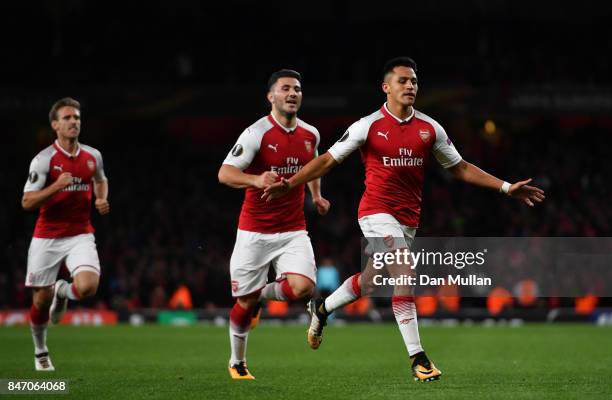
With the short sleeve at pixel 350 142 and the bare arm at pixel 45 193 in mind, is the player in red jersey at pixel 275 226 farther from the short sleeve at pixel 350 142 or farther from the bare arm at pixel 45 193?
→ the bare arm at pixel 45 193

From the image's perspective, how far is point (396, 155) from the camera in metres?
9.16

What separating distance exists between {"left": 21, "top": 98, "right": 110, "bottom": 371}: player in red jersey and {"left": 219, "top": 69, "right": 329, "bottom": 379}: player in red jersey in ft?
6.56

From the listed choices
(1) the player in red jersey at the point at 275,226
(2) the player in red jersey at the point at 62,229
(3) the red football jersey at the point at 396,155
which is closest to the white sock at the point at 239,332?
(1) the player in red jersey at the point at 275,226

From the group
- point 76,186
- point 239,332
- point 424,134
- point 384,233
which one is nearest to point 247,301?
point 239,332

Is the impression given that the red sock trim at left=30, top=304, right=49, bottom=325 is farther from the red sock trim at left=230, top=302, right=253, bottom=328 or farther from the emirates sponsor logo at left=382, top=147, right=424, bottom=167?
the emirates sponsor logo at left=382, top=147, right=424, bottom=167

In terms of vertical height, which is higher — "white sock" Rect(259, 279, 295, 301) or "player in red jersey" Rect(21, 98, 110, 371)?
"player in red jersey" Rect(21, 98, 110, 371)

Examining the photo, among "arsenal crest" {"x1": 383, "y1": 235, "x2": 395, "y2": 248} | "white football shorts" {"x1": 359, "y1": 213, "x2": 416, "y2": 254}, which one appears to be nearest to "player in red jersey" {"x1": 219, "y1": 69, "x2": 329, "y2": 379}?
"white football shorts" {"x1": 359, "y1": 213, "x2": 416, "y2": 254}

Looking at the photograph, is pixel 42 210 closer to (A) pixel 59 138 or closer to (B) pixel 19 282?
(A) pixel 59 138

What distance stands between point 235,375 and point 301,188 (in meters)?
1.87

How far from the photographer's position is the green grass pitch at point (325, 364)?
8422 mm

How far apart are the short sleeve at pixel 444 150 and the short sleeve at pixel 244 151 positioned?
1628 millimetres

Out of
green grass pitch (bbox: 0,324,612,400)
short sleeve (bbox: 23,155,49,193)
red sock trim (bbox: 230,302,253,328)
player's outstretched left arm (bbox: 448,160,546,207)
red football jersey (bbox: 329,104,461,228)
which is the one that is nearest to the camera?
green grass pitch (bbox: 0,324,612,400)

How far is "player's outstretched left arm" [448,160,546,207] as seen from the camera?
29.7 feet

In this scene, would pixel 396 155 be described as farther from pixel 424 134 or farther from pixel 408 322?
pixel 408 322
